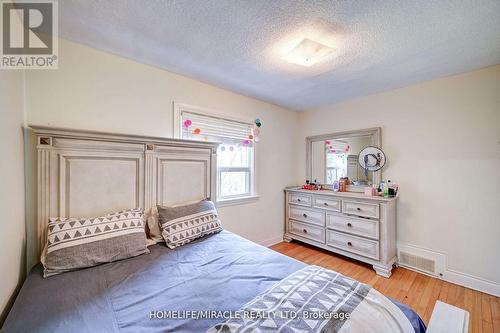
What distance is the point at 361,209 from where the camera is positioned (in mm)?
2506

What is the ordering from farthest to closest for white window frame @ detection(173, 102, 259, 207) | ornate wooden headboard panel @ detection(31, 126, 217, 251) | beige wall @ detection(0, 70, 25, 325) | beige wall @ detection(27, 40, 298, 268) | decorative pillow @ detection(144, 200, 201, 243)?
1. white window frame @ detection(173, 102, 259, 207)
2. decorative pillow @ detection(144, 200, 201, 243)
3. beige wall @ detection(27, 40, 298, 268)
4. ornate wooden headboard panel @ detection(31, 126, 217, 251)
5. beige wall @ detection(0, 70, 25, 325)

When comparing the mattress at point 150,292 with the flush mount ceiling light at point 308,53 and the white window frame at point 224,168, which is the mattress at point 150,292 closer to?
the white window frame at point 224,168

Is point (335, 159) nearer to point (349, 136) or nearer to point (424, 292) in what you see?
point (349, 136)

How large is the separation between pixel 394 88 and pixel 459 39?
3.41ft

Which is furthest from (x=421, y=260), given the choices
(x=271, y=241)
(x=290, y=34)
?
(x=290, y=34)

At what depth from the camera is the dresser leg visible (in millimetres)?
2291

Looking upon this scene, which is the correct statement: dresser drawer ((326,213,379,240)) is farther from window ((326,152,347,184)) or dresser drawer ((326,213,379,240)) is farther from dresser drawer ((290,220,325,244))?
window ((326,152,347,184))

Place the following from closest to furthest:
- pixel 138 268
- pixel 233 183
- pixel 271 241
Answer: pixel 138 268 < pixel 233 183 < pixel 271 241

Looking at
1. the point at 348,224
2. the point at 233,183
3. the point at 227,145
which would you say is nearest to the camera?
the point at 348,224

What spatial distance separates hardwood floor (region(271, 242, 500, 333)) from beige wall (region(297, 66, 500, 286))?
0.27 m

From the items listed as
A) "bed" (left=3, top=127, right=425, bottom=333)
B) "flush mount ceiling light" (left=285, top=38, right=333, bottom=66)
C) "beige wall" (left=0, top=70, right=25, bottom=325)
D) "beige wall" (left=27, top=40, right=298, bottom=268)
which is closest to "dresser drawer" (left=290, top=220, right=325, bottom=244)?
"beige wall" (left=27, top=40, right=298, bottom=268)

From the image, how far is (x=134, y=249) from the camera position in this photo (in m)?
1.45

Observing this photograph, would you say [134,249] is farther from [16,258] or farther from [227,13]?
[227,13]

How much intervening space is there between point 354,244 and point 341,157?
130cm
